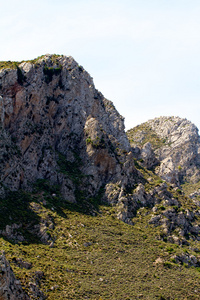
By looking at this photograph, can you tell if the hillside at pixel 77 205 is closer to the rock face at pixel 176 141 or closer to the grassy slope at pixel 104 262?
the grassy slope at pixel 104 262

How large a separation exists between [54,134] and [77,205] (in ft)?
87.4

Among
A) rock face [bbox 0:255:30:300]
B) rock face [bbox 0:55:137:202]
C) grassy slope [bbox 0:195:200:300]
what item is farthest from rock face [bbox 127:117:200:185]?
rock face [bbox 0:255:30:300]

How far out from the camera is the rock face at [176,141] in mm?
158750

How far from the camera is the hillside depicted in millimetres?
54034

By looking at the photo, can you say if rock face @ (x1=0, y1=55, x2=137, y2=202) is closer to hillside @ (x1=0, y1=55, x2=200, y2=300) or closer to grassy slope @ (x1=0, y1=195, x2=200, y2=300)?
hillside @ (x1=0, y1=55, x2=200, y2=300)

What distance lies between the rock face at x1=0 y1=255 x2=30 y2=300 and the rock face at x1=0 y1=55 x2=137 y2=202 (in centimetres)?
2947

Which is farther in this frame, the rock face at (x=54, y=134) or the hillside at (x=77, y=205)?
the rock face at (x=54, y=134)

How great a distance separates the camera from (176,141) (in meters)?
168

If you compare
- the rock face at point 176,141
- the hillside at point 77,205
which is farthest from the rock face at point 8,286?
the rock face at point 176,141

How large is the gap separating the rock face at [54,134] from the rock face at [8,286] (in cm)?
2947

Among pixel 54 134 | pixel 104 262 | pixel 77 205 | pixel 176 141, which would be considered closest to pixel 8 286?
pixel 104 262

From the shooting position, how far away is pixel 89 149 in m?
91.9

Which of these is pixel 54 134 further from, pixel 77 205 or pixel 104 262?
pixel 104 262

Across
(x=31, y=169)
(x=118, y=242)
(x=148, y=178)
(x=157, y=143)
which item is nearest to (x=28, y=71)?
(x=31, y=169)
